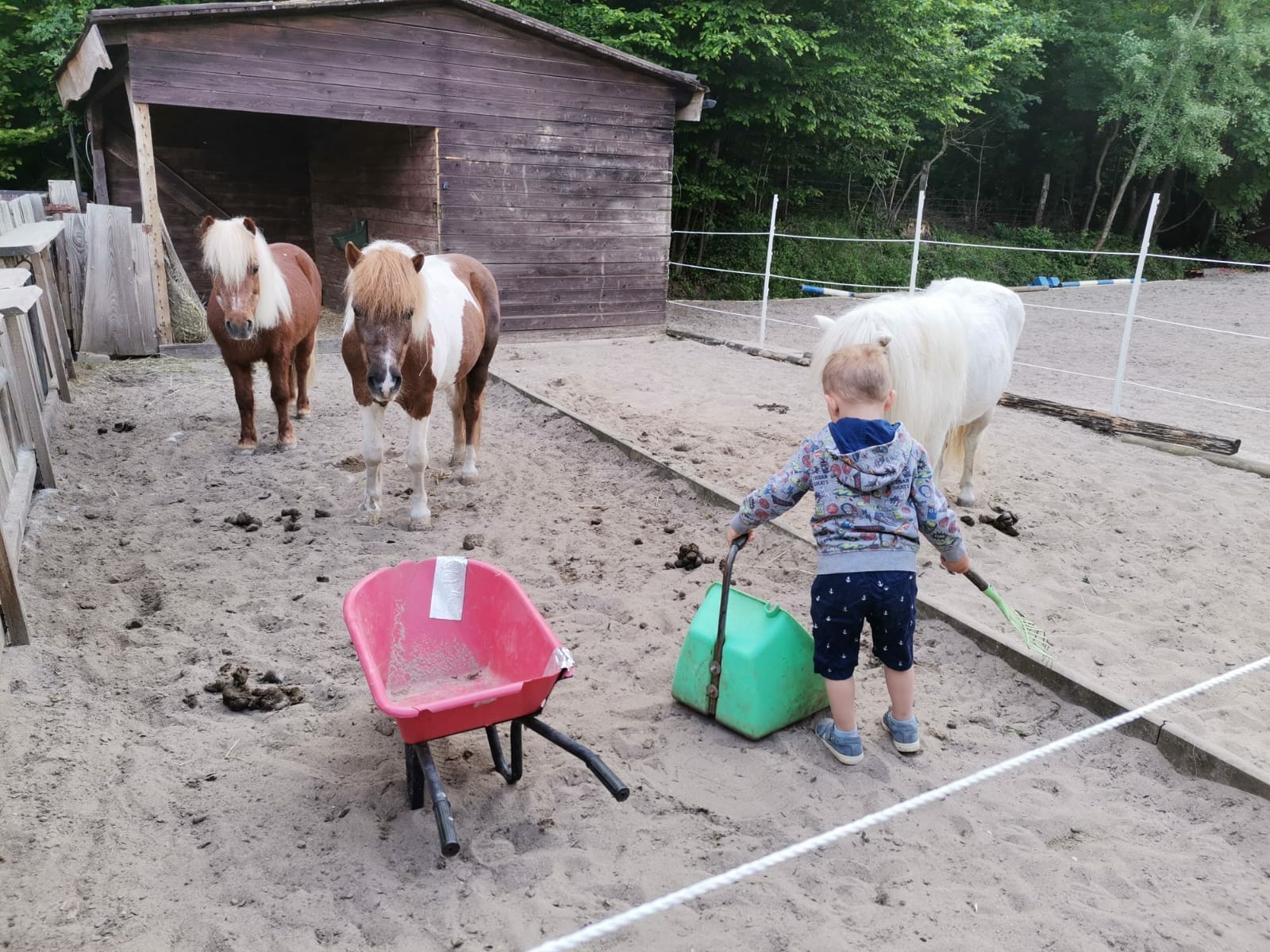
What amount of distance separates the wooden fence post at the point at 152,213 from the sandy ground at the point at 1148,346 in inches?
249

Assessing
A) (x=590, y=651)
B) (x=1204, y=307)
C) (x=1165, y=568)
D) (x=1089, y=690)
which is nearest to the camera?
(x=1089, y=690)

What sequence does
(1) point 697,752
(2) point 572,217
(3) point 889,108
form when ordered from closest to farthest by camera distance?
(1) point 697,752
(2) point 572,217
(3) point 889,108

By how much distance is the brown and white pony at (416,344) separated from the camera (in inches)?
151

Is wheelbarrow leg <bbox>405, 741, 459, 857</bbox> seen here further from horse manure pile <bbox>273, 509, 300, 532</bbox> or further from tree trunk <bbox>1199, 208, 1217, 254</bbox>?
tree trunk <bbox>1199, 208, 1217, 254</bbox>

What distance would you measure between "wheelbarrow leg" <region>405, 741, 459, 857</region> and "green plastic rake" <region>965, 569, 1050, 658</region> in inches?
64.8

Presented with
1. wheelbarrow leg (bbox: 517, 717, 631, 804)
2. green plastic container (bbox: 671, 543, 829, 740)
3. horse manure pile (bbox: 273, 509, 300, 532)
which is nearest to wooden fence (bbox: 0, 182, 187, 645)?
horse manure pile (bbox: 273, 509, 300, 532)

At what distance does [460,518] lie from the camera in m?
4.66

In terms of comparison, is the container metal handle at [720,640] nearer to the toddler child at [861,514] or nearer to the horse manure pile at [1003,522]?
the toddler child at [861,514]

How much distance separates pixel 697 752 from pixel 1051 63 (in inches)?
987

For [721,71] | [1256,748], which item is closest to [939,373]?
[1256,748]

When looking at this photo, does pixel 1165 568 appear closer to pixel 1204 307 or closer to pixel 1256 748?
pixel 1256 748

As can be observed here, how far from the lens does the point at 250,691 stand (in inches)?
117

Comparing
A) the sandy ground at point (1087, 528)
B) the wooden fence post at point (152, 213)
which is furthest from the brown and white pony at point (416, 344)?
the wooden fence post at point (152, 213)

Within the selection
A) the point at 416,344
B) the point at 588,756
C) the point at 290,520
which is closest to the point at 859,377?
the point at 588,756
